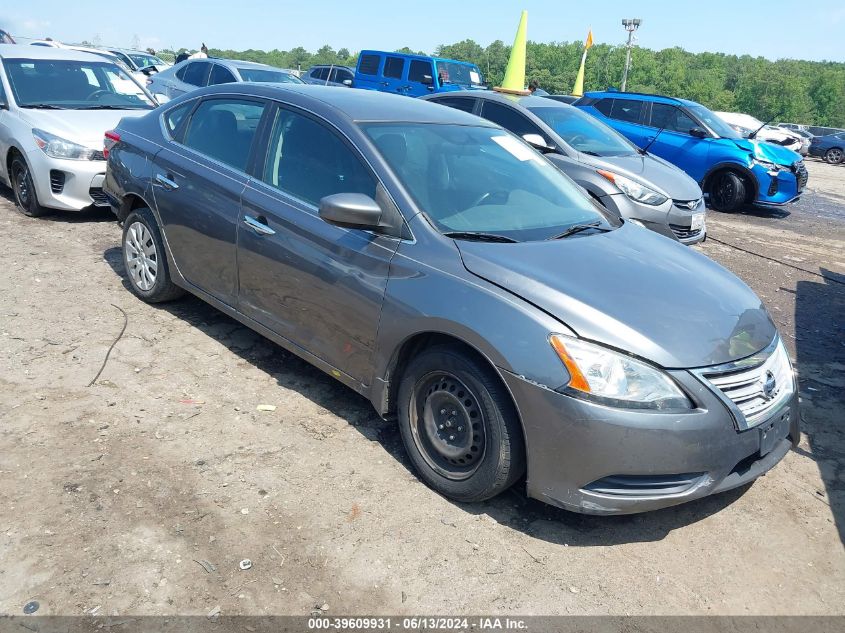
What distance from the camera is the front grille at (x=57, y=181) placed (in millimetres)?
7051

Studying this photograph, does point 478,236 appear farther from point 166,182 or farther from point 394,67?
point 394,67

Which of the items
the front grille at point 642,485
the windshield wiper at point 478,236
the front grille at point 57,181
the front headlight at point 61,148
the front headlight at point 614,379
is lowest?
the front grille at point 642,485

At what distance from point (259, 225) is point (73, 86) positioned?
17.9ft

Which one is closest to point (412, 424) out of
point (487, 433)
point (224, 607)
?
point (487, 433)

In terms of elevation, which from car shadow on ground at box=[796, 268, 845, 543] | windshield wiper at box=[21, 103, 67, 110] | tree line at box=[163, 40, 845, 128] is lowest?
car shadow on ground at box=[796, 268, 845, 543]

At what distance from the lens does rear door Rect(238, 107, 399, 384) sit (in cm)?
351

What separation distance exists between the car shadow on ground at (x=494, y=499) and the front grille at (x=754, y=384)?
0.67 metres

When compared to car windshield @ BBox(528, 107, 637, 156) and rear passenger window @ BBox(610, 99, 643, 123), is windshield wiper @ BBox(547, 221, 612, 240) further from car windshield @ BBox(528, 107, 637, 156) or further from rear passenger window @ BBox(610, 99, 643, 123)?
rear passenger window @ BBox(610, 99, 643, 123)

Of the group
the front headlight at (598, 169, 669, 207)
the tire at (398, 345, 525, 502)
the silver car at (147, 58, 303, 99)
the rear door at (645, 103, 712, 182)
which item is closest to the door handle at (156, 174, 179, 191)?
the tire at (398, 345, 525, 502)

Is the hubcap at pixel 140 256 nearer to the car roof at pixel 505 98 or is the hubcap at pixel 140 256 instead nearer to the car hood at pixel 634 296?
the car hood at pixel 634 296

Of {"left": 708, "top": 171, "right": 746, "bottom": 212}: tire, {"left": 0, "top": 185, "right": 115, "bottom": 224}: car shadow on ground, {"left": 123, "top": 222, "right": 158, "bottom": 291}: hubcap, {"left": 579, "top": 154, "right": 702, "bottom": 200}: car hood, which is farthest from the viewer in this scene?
{"left": 708, "top": 171, "right": 746, "bottom": 212}: tire

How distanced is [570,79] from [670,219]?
320 ft

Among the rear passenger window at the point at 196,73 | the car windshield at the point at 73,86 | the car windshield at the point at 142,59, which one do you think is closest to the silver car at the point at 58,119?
the car windshield at the point at 73,86

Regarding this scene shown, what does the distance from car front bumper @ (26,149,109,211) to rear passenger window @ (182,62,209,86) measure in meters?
6.24
